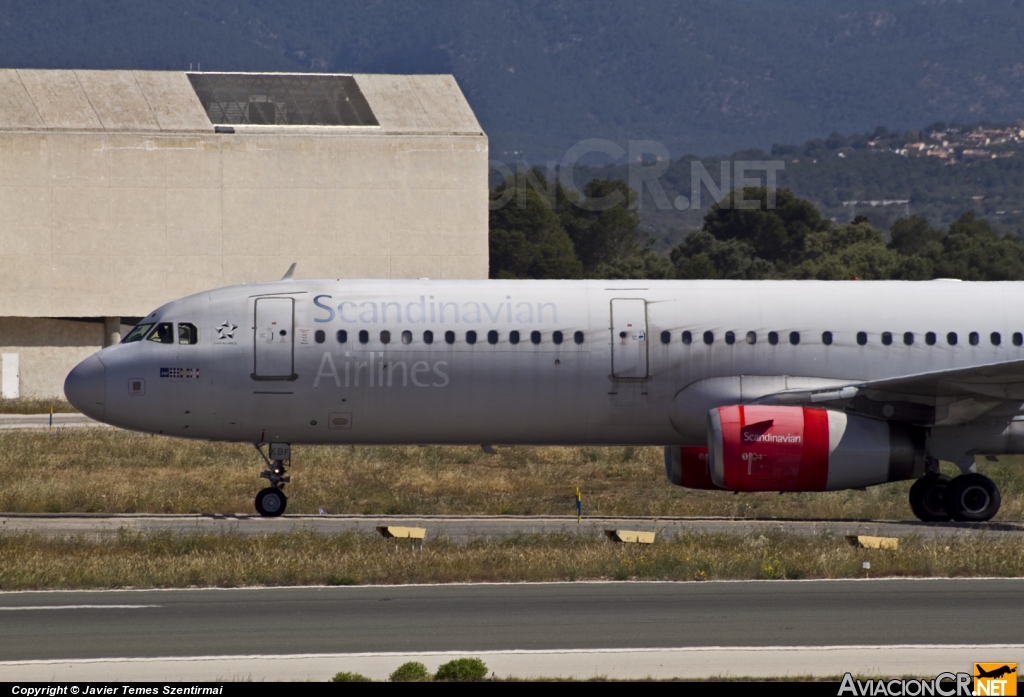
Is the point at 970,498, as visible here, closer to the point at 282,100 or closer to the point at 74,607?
the point at 74,607

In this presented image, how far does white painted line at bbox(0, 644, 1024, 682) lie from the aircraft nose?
11.7 m

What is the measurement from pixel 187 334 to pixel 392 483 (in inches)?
291

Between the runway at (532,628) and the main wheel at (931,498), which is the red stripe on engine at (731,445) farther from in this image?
the runway at (532,628)

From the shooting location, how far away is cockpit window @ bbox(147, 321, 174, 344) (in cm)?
2423

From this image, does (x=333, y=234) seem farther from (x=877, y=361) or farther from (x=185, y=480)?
(x=877, y=361)

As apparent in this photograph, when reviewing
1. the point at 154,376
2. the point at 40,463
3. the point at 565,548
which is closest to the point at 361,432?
the point at 154,376

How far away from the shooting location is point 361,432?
24.3m

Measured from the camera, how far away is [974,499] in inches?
942

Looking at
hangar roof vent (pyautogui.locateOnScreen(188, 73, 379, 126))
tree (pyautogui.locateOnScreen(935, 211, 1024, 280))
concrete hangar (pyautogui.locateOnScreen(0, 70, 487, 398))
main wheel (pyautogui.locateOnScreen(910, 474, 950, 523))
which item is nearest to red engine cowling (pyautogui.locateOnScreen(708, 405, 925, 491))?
main wheel (pyautogui.locateOnScreen(910, 474, 950, 523))

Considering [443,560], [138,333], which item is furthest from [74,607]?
[138,333]

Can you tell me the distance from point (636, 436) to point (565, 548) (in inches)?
199

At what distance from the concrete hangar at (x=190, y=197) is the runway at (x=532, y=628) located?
47.2 m

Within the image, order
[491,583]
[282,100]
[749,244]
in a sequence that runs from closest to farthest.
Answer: [491,583] → [282,100] → [749,244]

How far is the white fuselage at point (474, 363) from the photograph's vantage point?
23938 millimetres
